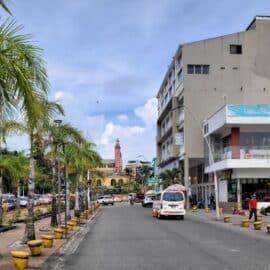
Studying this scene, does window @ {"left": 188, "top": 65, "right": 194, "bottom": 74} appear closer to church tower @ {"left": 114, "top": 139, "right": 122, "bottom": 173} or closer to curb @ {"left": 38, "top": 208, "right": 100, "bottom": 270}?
curb @ {"left": 38, "top": 208, "right": 100, "bottom": 270}

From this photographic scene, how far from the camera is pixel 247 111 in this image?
5584 cm

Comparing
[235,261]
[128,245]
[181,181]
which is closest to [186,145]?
[181,181]

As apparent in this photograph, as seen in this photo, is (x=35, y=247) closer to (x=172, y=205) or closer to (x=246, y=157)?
(x=172, y=205)

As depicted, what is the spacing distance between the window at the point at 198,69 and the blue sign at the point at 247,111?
726 inches

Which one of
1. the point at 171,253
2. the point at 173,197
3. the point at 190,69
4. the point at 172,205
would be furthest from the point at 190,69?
the point at 171,253

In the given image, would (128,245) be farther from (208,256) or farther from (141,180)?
(141,180)

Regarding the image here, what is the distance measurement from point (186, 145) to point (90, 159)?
2458 centimetres

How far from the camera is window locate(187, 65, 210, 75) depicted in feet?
242

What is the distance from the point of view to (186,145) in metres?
71.8

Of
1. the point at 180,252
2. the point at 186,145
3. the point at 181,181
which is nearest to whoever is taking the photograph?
the point at 180,252

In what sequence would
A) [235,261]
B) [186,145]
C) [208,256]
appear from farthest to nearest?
1. [186,145]
2. [208,256]
3. [235,261]

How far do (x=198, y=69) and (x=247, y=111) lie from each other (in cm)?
1927

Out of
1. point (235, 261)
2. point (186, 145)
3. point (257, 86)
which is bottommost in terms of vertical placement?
point (235, 261)

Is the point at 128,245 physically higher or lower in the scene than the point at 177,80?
lower
